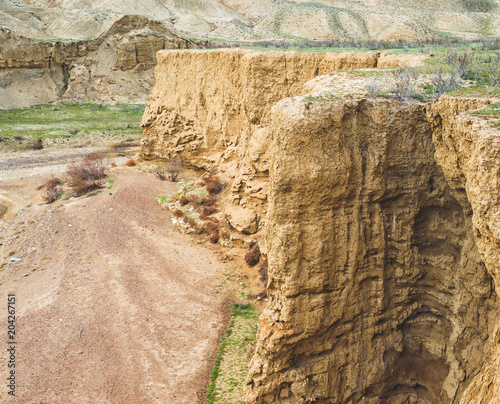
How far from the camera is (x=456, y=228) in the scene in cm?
791

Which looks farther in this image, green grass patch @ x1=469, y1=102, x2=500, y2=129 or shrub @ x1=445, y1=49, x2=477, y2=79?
shrub @ x1=445, y1=49, x2=477, y2=79

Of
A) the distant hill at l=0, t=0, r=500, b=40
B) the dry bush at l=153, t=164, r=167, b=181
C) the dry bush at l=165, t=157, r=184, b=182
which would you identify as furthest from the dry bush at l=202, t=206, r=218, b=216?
the distant hill at l=0, t=0, r=500, b=40

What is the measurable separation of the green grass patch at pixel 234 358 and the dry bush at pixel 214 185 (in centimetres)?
758

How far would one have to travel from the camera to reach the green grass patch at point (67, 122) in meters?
34.4

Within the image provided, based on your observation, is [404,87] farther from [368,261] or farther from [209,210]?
[209,210]

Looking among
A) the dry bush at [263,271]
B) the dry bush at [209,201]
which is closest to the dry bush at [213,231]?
the dry bush at [209,201]

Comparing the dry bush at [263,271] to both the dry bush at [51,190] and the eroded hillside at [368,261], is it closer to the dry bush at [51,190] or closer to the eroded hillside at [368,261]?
the eroded hillside at [368,261]

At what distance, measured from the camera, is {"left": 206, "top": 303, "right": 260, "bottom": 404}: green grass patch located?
10.0 metres

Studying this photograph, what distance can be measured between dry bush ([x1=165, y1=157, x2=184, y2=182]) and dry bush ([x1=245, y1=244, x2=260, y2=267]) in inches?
384

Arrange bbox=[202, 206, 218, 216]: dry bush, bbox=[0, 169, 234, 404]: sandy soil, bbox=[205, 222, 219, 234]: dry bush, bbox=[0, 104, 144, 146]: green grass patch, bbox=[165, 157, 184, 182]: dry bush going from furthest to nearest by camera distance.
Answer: bbox=[0, 104, 144, 146]: green grass patch
bbox=[165, 157, 184, 182]: dry bush
bbox=[202, 206, 218, 216]: dry bush
bbox=[205, 222, 219, 234]: dry bush
bbox=[0, 169, 234, 404]: sandy soil

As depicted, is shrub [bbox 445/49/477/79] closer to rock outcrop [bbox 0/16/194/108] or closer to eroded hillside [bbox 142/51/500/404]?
eroded hillside [bbox 142/51/500/404]

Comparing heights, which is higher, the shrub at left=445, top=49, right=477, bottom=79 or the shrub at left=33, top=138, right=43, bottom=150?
the shrub at left=445, top=49, right=477, bottom=79

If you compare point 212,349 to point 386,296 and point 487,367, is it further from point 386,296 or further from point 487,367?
point 487,367

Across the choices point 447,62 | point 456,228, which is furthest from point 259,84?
point 456,228
